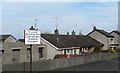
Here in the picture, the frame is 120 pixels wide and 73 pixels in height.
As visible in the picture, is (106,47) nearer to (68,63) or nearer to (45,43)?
(45,43)

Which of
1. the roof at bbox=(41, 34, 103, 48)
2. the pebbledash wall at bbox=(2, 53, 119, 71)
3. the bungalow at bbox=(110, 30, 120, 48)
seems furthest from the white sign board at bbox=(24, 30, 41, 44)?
the bungalow at bbox=(110, 30, 120, 48)

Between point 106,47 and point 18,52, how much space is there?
3547cm

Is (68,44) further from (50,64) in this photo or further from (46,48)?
(50,64)

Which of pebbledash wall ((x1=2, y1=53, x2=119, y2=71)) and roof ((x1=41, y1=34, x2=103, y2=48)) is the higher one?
roof ((x1=41, y1=34, x2=103, y2=48))

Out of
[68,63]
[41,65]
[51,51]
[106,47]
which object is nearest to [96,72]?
[41,65]

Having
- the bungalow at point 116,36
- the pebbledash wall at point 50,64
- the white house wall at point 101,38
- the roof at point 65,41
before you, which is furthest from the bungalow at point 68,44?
the bungalow at point 116,36

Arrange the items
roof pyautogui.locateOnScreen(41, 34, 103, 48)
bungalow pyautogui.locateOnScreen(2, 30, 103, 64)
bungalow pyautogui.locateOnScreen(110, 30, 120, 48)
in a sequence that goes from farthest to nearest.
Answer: bungalow pyautogui.locateOnScreen(110, 30, 120, 48)
roof pyautogui.locateOnScreen(41, 34, 103, 48)
bungalow pyautogui.locateOnScreen(2, 30, 103, 64)

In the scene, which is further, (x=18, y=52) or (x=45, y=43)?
(x=45, y=43)

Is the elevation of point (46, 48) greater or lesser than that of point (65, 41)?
lesser

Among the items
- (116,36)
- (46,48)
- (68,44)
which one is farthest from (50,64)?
(116,36)

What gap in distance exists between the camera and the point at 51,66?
1117 inches

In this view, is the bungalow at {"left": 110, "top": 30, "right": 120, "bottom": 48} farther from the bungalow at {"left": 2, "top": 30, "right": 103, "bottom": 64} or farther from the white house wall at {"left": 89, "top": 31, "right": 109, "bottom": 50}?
the bungalow at {"left": 2, "top": 30, "right": 103, "bottom": 64}

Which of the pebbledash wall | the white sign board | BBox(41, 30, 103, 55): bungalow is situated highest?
the white sign board

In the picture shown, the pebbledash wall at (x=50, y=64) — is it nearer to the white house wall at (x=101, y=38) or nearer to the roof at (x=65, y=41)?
the roof at (x=65, y=41)
